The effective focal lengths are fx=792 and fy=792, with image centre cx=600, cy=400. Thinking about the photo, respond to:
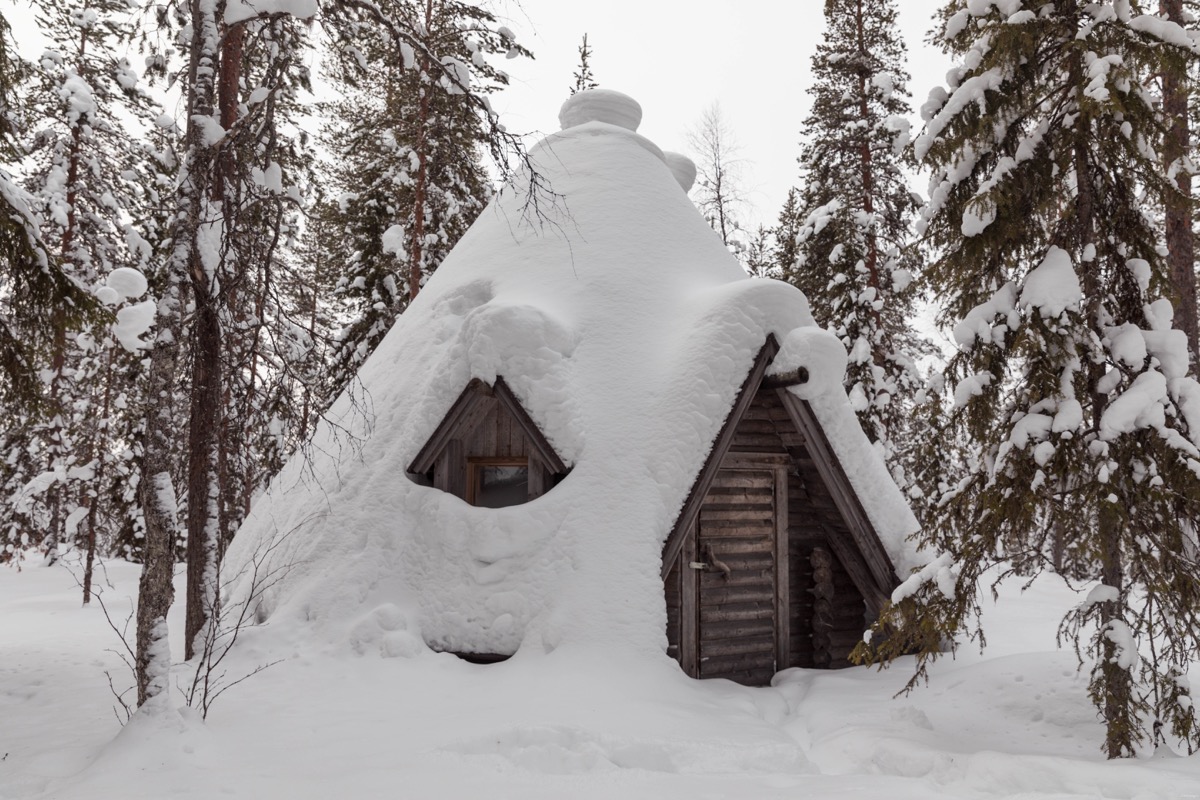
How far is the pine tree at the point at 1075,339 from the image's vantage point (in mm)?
5340

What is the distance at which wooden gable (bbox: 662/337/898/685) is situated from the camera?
26.8 ft

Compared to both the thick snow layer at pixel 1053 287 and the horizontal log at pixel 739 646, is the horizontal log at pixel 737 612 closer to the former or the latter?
the horizontal log at pixel 739 646

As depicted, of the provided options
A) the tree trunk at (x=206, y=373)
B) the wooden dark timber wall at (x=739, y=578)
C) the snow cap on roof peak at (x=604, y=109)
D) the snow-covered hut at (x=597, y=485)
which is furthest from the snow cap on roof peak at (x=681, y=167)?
the tree trunk at (x=206, y=373)

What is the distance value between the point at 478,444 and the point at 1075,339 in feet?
17.9

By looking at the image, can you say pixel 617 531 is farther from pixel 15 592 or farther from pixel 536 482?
pixel 15 592

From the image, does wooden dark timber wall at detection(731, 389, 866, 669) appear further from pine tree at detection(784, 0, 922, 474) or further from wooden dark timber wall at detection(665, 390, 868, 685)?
pine tree at detection(784, 0, 922, 474)

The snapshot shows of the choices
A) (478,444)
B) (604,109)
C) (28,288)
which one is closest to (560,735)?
(478,444)

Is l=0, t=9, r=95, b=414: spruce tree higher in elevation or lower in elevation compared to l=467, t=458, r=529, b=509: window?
higher

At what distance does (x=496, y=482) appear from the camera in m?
8.81

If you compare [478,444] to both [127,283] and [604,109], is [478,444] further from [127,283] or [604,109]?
[604,109]

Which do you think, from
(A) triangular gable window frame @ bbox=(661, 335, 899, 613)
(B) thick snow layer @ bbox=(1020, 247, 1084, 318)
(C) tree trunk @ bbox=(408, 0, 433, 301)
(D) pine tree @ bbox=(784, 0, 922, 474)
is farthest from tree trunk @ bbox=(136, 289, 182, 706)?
(D) pine tree @ bbox=(784, 0, 922, 474)

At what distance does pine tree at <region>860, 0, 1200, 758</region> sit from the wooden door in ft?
8.00

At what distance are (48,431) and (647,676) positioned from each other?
14655 mm

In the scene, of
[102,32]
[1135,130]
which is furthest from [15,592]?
[1135,130]
